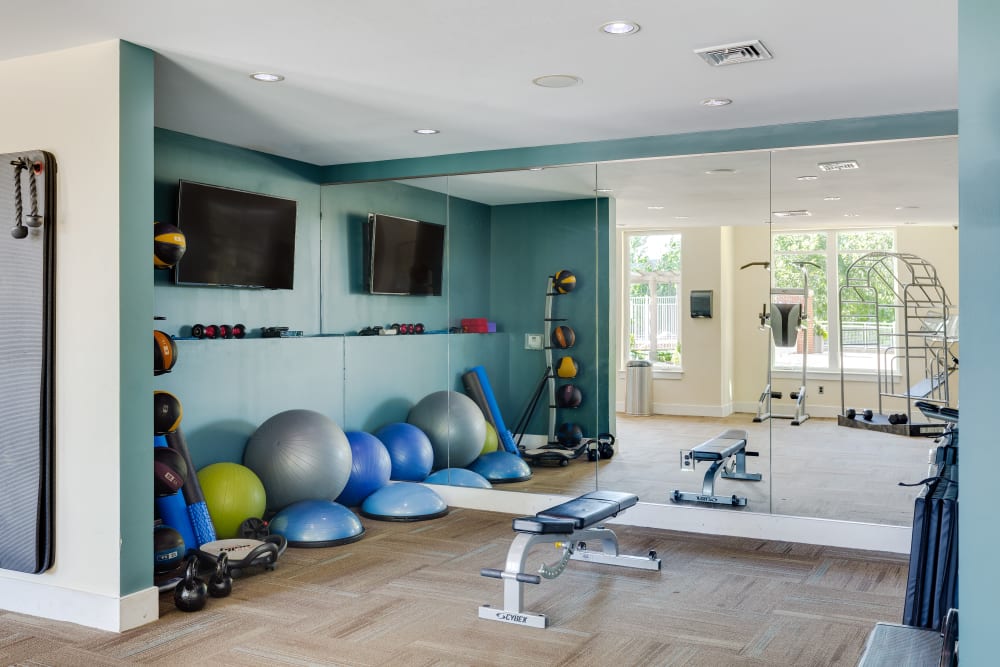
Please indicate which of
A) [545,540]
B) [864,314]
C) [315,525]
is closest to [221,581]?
[315,525]

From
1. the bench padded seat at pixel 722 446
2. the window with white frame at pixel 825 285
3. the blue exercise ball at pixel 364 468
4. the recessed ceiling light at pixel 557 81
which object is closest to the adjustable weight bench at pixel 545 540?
the bench padded seat at pixel 722 446

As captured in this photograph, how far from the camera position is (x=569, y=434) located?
5.44 m

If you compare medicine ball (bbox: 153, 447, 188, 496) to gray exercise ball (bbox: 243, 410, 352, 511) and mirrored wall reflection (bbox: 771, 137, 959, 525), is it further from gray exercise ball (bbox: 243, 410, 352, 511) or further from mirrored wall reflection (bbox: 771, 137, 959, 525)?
mirrored wall reflection (bbox: 771, 137, 959, 525)

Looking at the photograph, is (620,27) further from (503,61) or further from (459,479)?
(459,479)

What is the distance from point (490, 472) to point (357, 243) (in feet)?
6.02

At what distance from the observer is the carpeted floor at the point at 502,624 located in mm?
3232

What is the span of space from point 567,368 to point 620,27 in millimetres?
2585

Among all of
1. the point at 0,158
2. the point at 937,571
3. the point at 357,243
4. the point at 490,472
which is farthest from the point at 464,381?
the point at 937,571

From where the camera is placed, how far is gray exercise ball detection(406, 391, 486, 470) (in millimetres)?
5770

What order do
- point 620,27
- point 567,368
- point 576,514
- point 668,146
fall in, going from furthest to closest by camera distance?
point 567,368
point 668,146
point 576,514
point 620,27

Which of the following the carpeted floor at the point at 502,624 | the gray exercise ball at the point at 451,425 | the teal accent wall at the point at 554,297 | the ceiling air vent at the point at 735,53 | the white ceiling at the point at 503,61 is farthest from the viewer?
the gray exercise ball at the point at 451,425

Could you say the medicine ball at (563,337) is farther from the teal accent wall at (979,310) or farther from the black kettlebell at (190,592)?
the teal accent wall at (979,310)

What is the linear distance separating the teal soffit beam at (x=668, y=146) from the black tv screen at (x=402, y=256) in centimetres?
33

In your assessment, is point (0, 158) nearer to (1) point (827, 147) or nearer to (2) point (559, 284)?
(2) point (559, 284)
